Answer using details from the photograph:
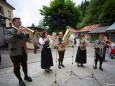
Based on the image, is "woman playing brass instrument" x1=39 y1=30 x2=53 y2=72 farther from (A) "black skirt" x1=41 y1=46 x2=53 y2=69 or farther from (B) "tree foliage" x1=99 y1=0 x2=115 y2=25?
(B) "tree foliage" x1=99 y1=0 x2=115 y2=25

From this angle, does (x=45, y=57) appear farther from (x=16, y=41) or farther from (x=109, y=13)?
(x=109, y=13)

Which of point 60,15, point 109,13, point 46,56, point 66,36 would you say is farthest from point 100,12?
point 46,56

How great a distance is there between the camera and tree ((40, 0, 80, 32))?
25.8 m

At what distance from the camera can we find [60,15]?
84.9 ft

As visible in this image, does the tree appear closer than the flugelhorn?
No

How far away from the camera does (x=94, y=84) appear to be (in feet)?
16.8

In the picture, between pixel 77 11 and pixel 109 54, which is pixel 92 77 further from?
pixel 77 11

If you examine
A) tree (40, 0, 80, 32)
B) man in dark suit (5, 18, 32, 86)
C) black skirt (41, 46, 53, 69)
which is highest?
tree (40, 0, 80, 32)

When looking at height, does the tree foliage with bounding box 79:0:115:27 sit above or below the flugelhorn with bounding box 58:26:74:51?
above

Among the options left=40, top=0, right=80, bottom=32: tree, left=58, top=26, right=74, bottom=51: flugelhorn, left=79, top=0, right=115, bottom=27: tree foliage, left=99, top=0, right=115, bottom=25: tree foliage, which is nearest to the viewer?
left=58, top=26, right=74, bottom=51: flugelhorn

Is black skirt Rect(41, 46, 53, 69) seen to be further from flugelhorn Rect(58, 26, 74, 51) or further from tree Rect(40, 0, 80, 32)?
tree Rect(40, 0, 80, 32)

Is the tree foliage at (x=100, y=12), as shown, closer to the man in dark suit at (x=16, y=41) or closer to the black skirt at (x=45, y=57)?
the black skirt at (x=45, y=57)

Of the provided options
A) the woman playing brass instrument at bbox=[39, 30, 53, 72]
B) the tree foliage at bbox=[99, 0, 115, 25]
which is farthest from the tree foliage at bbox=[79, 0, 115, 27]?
the woman playing brass instrument at bbox=[39, 30, 53, 72]

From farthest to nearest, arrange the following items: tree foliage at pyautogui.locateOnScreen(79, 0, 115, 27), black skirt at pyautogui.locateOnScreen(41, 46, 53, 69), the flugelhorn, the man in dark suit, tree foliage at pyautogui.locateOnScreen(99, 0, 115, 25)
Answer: tree foliage at pyautogui.locateOnScreen(79, 0, 115, 27) → tree foliage at pyautogui.locateOnScreen(99, 0, 115, 25) → black skirt at pyautogui.locateOnScreen(41, 46, 53, 69) → the flugelhorn → the man in dark suit
